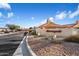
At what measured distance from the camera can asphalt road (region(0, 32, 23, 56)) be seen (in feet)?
14.6

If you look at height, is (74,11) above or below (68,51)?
above

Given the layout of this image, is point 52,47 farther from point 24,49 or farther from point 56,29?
point 24,49

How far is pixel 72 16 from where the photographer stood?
14.5 feet

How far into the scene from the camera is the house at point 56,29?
4473mm

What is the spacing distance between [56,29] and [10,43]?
2.61 feet

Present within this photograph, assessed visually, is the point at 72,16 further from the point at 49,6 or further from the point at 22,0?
the point at 22,0

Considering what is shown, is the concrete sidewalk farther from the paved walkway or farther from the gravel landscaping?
the gravel landscaping

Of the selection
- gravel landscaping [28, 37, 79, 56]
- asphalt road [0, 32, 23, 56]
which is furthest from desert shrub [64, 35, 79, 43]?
asphalt road [0, 32, 23, 56]

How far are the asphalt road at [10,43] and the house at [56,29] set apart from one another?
1.16 feet

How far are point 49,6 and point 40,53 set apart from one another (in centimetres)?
76

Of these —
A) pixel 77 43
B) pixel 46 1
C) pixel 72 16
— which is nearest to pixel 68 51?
pixel 77 43

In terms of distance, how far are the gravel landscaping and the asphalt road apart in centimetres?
23

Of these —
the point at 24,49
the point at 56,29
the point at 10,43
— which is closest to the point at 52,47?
the point at 56,29

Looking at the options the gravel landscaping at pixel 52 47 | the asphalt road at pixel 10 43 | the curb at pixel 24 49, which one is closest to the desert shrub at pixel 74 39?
the gravel landscaping at pixel 52 47
